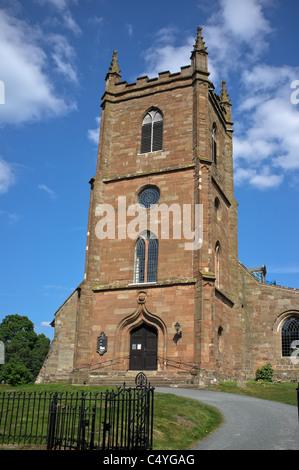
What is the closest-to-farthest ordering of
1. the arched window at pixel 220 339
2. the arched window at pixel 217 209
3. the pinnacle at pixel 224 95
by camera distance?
the arched window at pixel 220 339, the arched window at pixel 217 209, the pinnacle at pixel 224 95

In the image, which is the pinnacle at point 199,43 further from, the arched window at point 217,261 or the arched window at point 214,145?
the arched window at point 217,261

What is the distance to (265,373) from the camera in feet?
91.5

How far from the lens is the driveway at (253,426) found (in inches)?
436

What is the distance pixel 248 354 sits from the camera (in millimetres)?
29094

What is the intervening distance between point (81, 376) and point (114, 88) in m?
19.7

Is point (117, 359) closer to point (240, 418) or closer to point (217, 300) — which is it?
point (217, 300)

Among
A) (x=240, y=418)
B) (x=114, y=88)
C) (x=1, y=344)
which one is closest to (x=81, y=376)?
(x=240, y=418)

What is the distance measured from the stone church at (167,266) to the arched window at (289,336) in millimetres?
61

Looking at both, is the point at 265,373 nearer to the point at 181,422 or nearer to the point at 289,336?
the point at 289,336

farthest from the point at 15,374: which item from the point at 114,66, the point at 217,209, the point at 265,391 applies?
the point at 114,66

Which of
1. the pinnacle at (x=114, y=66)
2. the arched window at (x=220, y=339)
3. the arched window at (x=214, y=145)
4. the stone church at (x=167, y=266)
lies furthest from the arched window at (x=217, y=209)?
the pinnacle at (x=114, y=66)

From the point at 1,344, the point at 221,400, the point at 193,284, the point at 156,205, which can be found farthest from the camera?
the point at 1,344

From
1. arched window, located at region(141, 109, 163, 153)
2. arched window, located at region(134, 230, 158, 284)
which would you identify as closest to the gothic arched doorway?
arched window, located at region(134, 230, 158, 284)

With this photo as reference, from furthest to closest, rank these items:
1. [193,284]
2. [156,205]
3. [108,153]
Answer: [108,153] → [156,205] → [193,284]
